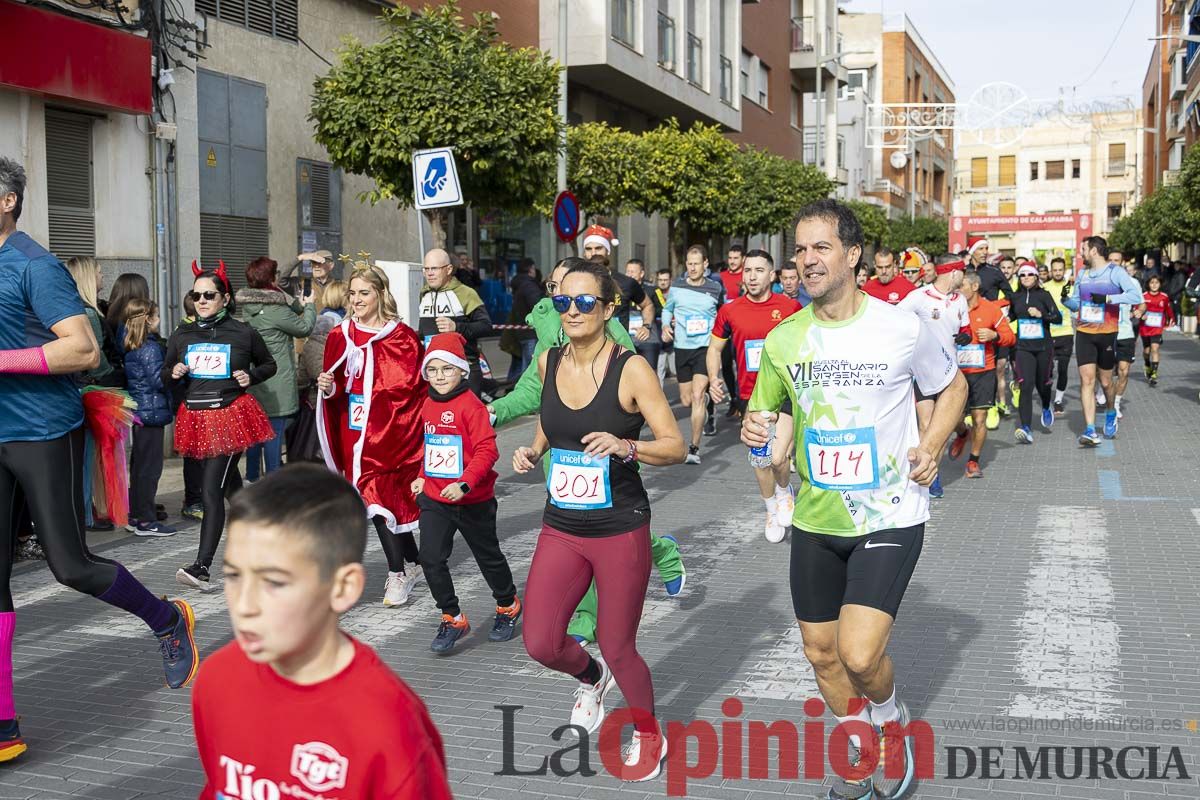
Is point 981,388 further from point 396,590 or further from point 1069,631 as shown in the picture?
point 396,590

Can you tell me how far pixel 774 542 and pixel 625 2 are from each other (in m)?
20.7

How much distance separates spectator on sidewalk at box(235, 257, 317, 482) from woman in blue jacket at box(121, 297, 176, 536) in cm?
73

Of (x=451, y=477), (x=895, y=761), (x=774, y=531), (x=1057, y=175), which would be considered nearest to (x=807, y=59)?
(x=774, y=531)

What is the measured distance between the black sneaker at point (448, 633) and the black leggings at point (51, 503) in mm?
1675

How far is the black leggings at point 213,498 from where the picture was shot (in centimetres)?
732

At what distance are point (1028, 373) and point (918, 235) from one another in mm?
55160

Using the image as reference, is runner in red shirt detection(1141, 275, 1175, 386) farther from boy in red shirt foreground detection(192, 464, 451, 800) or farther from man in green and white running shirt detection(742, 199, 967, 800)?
boy in red shirt foreground detection(192, 464, 451, 800)

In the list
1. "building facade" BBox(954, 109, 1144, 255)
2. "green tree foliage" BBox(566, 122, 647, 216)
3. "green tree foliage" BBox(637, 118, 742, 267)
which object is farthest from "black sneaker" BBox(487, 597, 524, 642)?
"building facade" BBox(954, 109, 1144, 255)

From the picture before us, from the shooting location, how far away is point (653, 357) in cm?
1595

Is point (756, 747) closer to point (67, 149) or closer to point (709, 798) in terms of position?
point (709, 798)

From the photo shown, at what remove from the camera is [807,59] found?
45.8 metres

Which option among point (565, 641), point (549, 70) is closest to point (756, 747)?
point (565, 641)

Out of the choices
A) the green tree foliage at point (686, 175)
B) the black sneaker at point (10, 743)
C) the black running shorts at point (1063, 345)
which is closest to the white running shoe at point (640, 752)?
the black sneaker at point (10, 743)

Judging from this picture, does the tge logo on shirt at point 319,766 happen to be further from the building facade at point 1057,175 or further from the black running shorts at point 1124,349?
the building facade at point 1057,175
